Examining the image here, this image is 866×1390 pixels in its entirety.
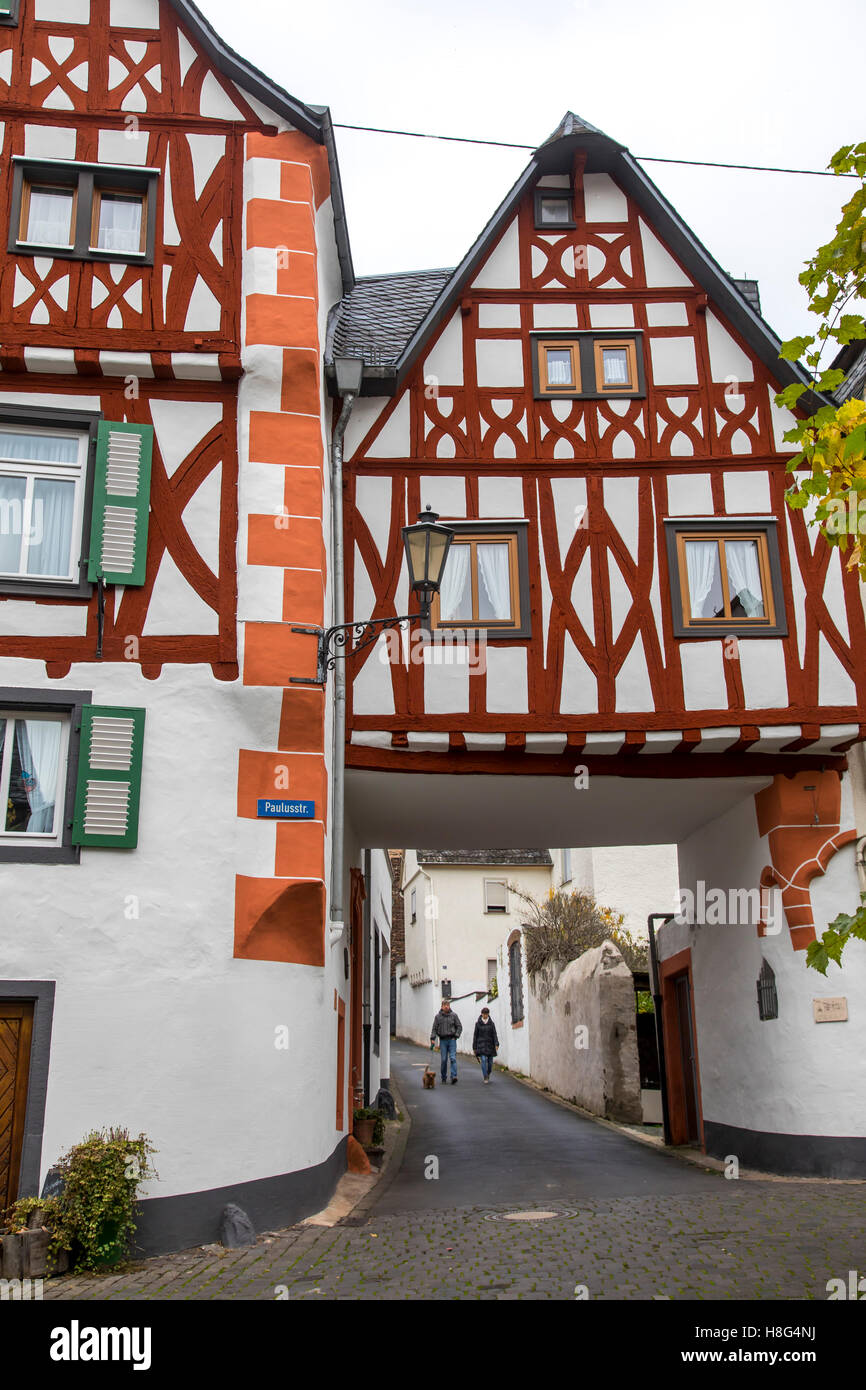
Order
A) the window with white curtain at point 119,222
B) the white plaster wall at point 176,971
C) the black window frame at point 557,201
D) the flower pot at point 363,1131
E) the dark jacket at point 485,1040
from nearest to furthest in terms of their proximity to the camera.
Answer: the white plaster wall at point 176,971 < the window with white curtain at point 119,222 < the black window frame at point 557,201 < the flower pot at point 363,1131 < the dark jacket at point 485,1040

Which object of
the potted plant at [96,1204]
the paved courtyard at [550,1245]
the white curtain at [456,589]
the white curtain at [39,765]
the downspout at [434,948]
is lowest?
the paved courtyard at [550,1245]

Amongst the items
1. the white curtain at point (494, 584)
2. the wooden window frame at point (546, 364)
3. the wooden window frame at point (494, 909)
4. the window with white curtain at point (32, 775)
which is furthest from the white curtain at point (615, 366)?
the wooden window frame at point (494, 909)

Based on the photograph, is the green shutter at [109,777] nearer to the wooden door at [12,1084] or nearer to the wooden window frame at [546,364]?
the wooden door at [12,1084]

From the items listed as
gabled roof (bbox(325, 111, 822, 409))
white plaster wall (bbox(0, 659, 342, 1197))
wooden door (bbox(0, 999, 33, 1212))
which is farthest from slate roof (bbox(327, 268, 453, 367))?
wooden door (bbox(0, 999, 33, 1212))

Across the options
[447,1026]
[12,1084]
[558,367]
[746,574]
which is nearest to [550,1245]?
[12,1084]

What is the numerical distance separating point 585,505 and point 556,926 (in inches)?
543

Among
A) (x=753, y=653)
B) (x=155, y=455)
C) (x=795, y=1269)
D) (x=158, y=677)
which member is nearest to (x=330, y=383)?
(x=155, y=455)

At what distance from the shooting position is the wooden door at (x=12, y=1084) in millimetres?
8914

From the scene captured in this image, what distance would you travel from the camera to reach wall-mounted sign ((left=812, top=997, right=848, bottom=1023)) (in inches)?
502

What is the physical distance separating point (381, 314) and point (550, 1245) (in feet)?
36.5

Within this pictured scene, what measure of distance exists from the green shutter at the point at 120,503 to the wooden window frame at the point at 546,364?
5.10 m

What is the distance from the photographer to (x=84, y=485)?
34.7ft

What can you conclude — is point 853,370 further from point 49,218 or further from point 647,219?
point 49,218

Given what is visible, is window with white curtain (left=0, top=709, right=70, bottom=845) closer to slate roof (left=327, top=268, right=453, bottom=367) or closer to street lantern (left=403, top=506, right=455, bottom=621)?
street lantern (left=403, top=506, right=455, bottom=621)
